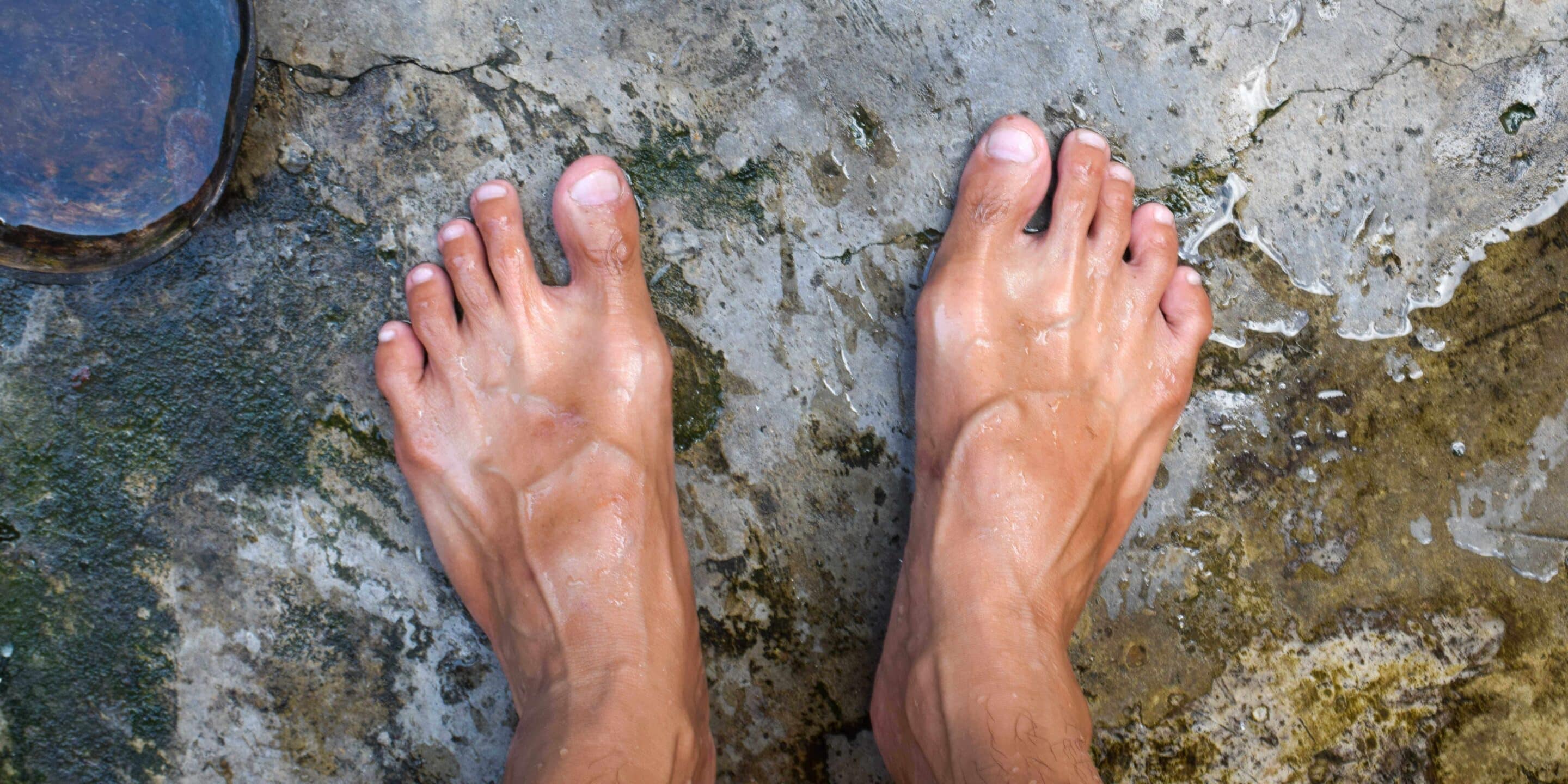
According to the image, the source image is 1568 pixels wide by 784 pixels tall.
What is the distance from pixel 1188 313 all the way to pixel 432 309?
1314mm

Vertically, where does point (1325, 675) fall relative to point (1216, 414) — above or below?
below

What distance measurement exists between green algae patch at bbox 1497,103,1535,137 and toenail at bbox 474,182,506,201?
173cm

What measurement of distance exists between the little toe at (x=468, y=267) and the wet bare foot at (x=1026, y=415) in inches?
29.2

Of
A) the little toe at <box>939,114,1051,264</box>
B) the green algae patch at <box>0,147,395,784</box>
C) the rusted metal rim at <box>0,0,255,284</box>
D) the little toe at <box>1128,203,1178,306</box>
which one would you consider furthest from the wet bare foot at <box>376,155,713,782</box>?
the little toe at <box>1128,203,1178,306</box>

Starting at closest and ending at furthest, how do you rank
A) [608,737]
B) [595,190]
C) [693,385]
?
1. [608,737]
2. [595,190]
3. [693,385]

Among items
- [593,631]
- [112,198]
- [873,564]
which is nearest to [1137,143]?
[873,564]

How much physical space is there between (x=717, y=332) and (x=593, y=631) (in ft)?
1.78

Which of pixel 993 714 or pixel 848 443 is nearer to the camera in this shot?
pixel 993 714

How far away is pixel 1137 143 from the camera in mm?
1497

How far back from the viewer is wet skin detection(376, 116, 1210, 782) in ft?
4.50

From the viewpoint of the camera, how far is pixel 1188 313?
4.91 ft

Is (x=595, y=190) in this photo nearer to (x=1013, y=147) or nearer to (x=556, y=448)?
(x=556, y=448)

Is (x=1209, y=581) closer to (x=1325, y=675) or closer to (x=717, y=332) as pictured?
(x=1325, y=675)

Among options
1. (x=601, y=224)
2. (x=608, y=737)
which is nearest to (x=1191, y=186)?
(x=601, y=224)
